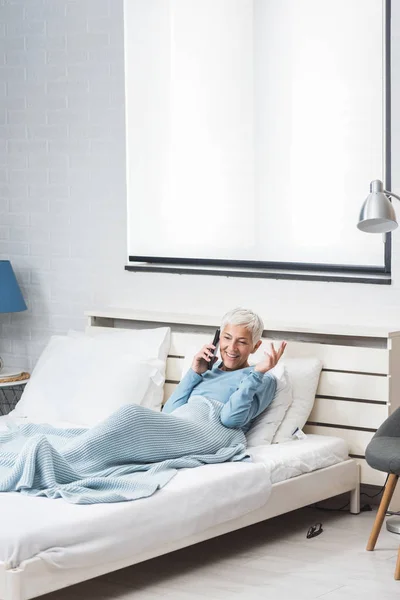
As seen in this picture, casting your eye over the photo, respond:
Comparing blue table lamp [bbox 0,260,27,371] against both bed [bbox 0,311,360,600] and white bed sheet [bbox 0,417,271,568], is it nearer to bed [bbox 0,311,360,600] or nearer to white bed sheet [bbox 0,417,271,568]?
bed [bbox 0,311,360,600]

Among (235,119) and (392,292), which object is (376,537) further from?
(235,119)

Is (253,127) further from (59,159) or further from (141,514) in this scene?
(141,514)

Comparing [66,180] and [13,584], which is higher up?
[66,180]

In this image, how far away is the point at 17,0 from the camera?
5.75 meters

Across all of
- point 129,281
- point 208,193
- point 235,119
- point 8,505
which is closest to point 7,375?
point 129,281

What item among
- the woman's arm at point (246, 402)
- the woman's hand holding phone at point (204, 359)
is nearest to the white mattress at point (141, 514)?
the woman's arm at point (246, 402)

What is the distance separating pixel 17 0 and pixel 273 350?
2.64 metres

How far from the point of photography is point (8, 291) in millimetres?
5523

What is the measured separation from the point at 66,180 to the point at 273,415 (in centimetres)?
192

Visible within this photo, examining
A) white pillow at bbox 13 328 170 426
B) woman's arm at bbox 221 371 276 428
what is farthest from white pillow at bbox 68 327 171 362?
woman's arm at bbox 221 371 276 428

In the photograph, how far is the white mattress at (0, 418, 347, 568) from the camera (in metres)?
3.19

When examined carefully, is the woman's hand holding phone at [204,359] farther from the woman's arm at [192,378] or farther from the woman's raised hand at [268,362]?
the woman's raised hand at [268,362]

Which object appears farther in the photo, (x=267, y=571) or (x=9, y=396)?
(x=9, y=396)

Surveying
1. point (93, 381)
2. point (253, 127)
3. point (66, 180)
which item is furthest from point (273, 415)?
point (66, 180)
